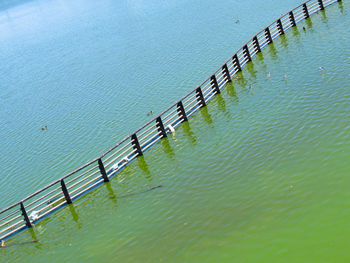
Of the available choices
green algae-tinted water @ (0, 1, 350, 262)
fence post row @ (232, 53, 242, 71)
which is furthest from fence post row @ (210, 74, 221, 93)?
fence post row @ (232, 53, 242, 71)

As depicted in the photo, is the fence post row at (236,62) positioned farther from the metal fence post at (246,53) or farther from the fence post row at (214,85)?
the fence post row at (214,85)

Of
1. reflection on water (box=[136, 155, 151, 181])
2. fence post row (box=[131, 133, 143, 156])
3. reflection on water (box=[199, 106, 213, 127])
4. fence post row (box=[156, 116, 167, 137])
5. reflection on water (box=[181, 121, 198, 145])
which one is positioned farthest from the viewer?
reflection on water (box=[199, 106, 213, 127])

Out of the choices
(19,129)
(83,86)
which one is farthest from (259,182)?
(83,86)

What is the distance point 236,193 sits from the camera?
16047mm

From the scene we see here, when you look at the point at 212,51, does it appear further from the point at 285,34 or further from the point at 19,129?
the point at 19,129

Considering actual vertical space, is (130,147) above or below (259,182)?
above

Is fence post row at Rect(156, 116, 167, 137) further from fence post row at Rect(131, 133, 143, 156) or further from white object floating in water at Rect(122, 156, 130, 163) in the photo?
white object floating in water at Rect(122, 156, 130, 163)

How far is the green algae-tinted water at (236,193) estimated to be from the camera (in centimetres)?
1328

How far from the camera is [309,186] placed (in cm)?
1509

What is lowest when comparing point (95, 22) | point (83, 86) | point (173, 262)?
point (173, 262)

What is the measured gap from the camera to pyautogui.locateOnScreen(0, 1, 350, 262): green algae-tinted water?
1328cm

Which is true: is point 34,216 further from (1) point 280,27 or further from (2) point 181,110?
(1) point 280,27

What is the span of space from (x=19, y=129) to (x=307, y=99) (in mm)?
21343

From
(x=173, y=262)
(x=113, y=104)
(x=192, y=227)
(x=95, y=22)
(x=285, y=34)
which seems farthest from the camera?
(x=95, y=22)
